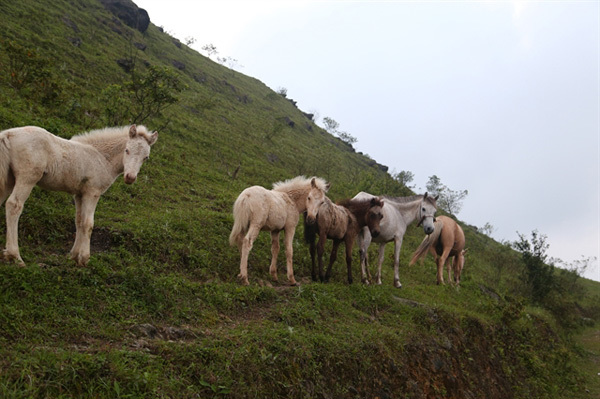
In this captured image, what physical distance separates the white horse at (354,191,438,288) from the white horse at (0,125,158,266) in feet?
25.3

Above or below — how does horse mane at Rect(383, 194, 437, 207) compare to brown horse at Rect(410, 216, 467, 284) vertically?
above

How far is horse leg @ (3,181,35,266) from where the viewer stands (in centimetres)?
541

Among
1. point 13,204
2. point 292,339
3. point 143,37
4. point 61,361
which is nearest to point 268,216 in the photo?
point 292,339

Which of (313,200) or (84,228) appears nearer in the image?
(84,228)

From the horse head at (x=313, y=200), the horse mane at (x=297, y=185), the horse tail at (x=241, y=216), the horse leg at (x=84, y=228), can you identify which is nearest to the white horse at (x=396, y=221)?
the horse mane at (x=297, y=185)

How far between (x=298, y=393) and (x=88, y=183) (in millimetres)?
4626

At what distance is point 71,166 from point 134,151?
0.99 meters

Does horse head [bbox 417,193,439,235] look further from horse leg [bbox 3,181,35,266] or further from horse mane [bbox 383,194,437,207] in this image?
horse leg [bbox 3,181,35,266]

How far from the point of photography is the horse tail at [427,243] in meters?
16.0

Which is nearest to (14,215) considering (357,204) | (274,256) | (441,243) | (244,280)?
(244,280)

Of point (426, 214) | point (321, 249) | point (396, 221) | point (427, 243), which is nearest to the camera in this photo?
point (321, 249)

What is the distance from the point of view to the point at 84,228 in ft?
20.7

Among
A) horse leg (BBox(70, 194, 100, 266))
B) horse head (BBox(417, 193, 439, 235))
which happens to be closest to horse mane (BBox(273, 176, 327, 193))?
horse leg (BBox(70, 194, 100, 266))

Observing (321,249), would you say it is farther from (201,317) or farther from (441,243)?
(441,243)
